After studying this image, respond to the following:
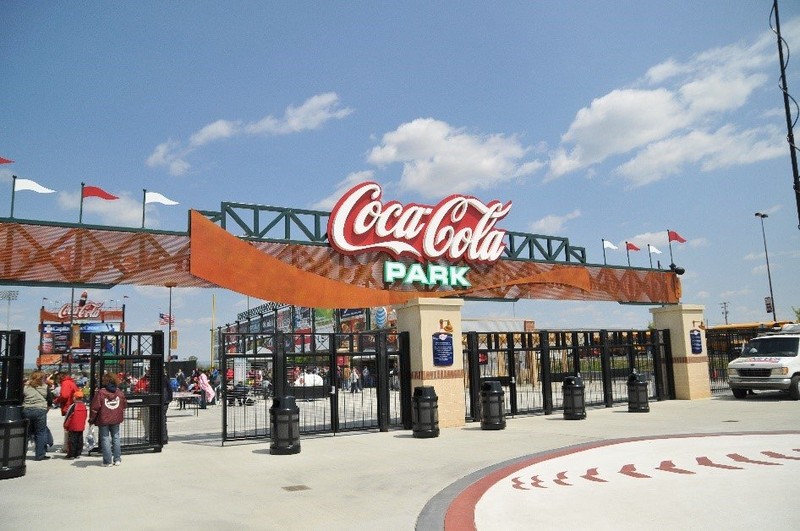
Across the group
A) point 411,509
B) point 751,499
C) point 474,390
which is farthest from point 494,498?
point 474,390

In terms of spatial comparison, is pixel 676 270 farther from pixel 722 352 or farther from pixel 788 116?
pixel 788 116

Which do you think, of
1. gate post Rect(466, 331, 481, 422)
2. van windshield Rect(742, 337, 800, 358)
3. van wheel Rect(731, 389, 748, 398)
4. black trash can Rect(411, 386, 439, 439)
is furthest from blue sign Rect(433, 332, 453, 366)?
van wheel Rect(731, 389, 748, 398)

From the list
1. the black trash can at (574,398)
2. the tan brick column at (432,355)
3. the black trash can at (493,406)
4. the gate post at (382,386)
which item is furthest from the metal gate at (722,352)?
the gate post at (382,386)

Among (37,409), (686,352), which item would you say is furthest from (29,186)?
(686,352)

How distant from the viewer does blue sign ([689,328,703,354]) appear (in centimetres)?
2472

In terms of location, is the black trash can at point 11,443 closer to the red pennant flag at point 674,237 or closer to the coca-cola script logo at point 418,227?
the coca-cola script logo at point 418,227

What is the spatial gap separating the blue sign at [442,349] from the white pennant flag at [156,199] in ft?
27.5

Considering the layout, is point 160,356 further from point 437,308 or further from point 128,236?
point 437,308

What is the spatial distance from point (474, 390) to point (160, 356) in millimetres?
9094

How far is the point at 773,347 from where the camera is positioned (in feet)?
74.3

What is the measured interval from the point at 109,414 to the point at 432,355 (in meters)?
8.52

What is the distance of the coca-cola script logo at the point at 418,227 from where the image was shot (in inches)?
771

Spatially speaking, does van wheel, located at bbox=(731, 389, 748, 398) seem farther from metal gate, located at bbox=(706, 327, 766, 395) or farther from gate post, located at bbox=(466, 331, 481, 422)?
gate post, located at bbox=(466, 331, 481, 422)

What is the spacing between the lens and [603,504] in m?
7.66
